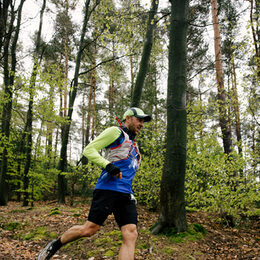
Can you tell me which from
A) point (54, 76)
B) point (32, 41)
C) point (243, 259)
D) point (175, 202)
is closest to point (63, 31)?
point (32, 41)

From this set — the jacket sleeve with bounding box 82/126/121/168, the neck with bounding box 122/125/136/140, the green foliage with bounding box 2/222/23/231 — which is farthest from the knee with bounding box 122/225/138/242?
the green foliage with bounding box 2/222/23/231

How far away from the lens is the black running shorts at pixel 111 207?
2428 millimetres

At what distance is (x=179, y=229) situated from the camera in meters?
4.36

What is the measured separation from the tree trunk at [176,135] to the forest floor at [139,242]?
1.32 feet

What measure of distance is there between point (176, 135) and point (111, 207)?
2545 millimetres

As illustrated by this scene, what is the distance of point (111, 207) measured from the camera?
2465 mm

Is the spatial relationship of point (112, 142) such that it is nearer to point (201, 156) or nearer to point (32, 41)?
point (201, 156)

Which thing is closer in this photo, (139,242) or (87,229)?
(87,229)

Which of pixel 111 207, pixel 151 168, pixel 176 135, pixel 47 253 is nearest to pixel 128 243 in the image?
pixel 111 207

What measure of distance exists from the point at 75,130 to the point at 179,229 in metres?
25.4

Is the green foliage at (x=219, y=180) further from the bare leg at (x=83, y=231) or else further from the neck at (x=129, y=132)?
the bare leg at (x=83, y=231)

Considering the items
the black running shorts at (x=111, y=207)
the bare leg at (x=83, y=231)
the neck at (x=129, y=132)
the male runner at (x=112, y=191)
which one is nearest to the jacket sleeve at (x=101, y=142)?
the male runner at (x=112, y=191)

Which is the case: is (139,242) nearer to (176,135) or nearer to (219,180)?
(176,135)

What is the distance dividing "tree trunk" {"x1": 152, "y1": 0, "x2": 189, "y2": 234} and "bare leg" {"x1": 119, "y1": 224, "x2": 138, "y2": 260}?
2201mm
